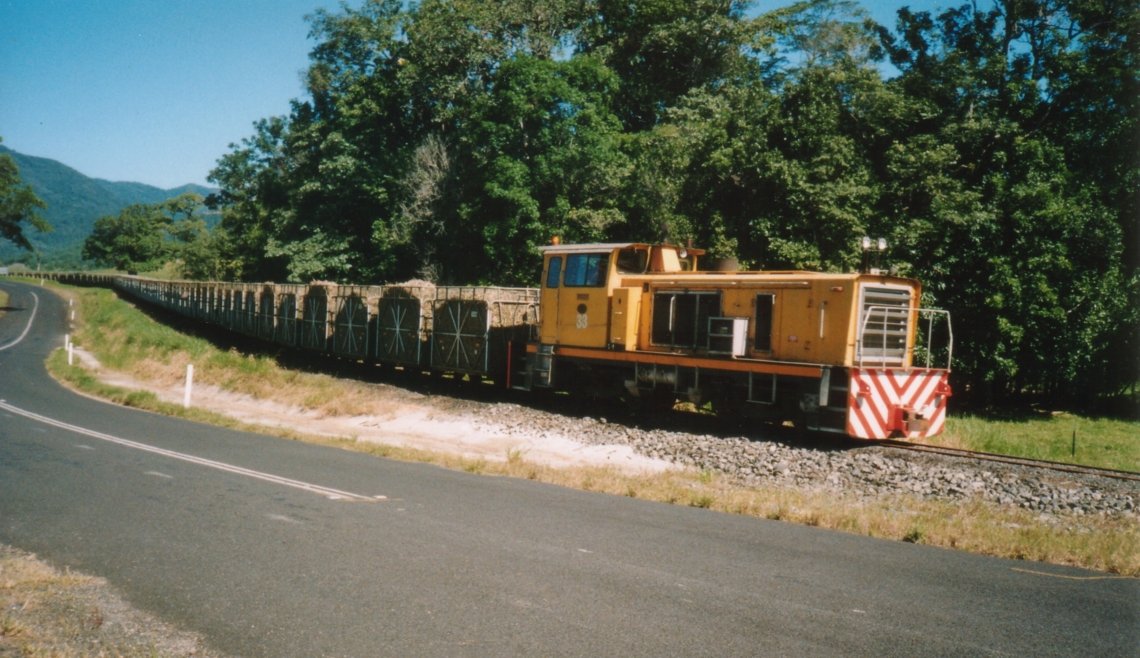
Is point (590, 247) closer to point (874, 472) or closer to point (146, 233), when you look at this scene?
point (874, 472)

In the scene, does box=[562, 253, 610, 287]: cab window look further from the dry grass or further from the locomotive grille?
the dry grass

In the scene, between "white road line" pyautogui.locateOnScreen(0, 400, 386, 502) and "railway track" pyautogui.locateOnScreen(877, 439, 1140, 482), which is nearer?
"white road line" pyautogui.locateOnScreen(0, 400, 386, 502)

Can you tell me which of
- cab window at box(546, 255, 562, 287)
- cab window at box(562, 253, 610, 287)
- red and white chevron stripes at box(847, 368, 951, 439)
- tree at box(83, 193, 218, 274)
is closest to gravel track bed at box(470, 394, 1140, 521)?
red and white chevron stripes at box(847, 368, 951, 439)

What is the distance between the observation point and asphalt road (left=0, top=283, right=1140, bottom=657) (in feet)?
15.2

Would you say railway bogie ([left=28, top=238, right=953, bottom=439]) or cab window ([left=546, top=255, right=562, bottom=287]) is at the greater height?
cab window ([left=546, top=255, right=562, bottom=287])

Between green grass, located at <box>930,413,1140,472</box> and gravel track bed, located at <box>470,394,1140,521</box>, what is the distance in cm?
392

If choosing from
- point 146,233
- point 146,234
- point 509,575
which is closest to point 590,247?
point 509,575

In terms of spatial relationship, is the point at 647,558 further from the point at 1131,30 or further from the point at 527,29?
the point at 527,29

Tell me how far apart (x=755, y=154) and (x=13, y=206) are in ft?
178

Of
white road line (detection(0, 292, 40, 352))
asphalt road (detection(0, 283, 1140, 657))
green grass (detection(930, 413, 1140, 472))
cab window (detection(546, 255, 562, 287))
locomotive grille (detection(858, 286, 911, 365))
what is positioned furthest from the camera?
white road line (detection(0, 292, 40, 352))

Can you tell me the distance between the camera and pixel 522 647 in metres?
4.45

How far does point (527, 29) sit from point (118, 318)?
29988 mm

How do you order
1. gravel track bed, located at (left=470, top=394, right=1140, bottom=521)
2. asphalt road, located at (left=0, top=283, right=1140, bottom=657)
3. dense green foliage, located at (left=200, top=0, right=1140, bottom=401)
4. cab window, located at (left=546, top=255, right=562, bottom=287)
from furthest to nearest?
dense green foliage, located at (left=200, top=0, right=1140, bottom=401), cab window, located at (left=546, top=255, right=562, bottom=287), gravel track bed, located at (left=470, top=394, right=1140, bottom=521), asphalt road, located at (left=0, top=283, right=1140, bottom=657)

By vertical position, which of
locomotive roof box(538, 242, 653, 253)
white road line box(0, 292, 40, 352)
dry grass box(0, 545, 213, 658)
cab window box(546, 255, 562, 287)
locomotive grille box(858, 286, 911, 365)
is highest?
locomotive roof box(538, 242, 653, 253)
